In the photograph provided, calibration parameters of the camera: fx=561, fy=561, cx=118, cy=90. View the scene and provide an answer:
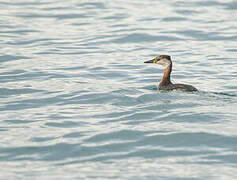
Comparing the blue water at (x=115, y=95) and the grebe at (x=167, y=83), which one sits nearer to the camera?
the blue water at (x=115, y=95)

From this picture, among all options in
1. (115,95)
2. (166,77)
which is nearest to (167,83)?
(166,77)

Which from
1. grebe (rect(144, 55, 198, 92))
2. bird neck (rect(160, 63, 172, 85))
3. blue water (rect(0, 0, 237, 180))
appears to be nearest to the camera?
blue water (rect(0, 0, 237, 180))

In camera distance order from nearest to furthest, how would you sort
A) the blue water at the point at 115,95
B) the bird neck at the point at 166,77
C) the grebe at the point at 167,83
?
the blue water at the point at 115,95
the grebe at the point at 167,83
the bird neck at the point at 166,77

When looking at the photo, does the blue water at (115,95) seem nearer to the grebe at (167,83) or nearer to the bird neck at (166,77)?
the grebe at (167,83)

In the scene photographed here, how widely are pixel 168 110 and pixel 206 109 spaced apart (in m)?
0.79

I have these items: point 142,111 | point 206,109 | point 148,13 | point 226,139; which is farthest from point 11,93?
point 148,13

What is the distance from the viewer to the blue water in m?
8.89

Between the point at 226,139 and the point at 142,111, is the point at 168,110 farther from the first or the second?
the point at 226,139

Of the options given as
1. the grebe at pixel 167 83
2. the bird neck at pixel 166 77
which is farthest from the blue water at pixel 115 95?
the bird neck at pixel 166 77

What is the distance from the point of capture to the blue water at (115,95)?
8891 millimetres

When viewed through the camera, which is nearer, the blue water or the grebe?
the blue water

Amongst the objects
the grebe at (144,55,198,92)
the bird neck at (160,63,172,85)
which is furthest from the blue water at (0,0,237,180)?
the bird neck at (160,63,172,85)

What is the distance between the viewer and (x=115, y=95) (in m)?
13.2

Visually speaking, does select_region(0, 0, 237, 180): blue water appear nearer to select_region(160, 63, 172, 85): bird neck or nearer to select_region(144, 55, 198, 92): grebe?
select_region(144, 55, 198, 92): grebe
